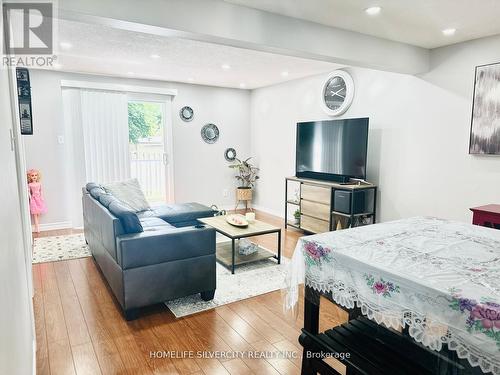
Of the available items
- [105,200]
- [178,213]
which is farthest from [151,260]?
[178,213]

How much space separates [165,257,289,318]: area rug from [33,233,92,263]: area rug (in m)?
1.81

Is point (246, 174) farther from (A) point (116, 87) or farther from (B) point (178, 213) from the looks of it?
(A) point (116, 87)

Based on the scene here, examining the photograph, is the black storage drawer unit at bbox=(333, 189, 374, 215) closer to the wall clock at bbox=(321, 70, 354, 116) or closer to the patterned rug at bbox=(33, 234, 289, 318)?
the patterned rug at bbox=(33, 234, 289, 318)

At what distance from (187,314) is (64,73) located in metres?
4.35

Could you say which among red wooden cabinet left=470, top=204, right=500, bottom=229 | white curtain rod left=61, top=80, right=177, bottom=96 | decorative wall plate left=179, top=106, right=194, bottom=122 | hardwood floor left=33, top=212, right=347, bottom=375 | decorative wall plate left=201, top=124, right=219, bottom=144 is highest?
white curtain rod left=61, top=80, right=177, bottom=96

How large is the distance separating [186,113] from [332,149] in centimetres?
288

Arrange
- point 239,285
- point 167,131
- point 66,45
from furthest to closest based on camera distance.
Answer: point 167,131, point 66,45, point 239,285

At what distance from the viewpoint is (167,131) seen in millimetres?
6094

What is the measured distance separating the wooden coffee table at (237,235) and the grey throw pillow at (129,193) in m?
0.99

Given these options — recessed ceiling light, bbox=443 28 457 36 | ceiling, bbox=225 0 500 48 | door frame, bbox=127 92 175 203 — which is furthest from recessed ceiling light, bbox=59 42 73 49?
recessed ceiling light, bbox=443 28 457 36

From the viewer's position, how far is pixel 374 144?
178 inches

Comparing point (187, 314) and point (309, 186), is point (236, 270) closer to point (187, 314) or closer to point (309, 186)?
point (187, 314)

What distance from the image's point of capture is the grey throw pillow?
4.25 metres

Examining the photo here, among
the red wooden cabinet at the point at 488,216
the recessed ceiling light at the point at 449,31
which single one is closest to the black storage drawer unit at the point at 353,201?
the red wooden cabinet at the point at 488,216
